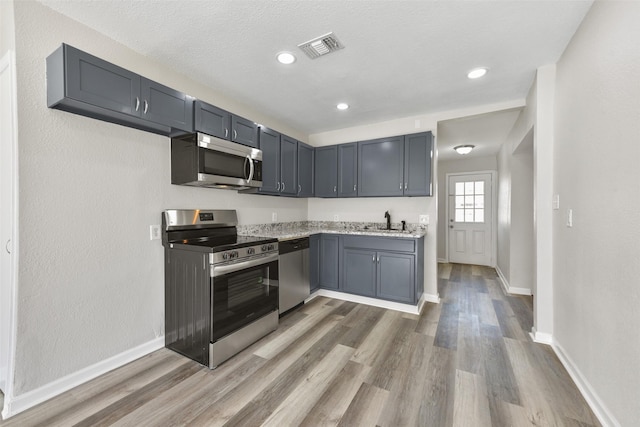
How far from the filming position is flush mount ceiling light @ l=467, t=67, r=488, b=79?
2420mm

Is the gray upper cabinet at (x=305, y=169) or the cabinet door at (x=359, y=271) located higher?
the gray upper cabinet at (x=305, y=169)

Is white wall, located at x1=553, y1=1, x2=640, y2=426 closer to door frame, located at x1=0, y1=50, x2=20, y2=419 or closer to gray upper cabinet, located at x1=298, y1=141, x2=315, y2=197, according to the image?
gray upper cabinet, located at x1=298, y1=141, x2=315, y2=197

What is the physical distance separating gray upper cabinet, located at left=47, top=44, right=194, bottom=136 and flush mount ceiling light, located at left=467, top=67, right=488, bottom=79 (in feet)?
8.64

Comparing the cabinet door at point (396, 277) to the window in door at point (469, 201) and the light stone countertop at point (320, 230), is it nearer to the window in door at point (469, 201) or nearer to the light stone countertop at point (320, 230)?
the light stone countertop at point (320, 230)

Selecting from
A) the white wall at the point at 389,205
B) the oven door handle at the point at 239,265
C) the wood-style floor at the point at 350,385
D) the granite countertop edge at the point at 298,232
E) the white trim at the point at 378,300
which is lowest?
the wood-style floor at the point at 350,385

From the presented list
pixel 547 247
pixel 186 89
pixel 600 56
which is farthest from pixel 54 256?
pixel 547 247

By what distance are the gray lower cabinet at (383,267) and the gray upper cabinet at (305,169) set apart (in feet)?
3.25

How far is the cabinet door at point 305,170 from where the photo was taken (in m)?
3.87

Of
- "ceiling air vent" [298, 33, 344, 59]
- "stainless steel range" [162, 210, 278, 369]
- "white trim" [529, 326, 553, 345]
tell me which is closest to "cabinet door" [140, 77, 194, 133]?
"stainless steel range" [162, 210, 278, 369]

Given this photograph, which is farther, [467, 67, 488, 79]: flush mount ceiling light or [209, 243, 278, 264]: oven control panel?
[467, 67, 488, 79]: flush mount ceiling light

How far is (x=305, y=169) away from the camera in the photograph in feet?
13.1

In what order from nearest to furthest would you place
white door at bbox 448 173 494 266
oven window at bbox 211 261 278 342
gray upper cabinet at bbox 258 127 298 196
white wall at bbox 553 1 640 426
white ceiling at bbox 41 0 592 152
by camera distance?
white wall at bbox 553 1 640 426
white ceiling at bbox 41 0 592 152
oven window at bbox 211 261 278 342
gray upper cabinet at bbox 258 127 298 196
white door at bbox 448 173 494 266

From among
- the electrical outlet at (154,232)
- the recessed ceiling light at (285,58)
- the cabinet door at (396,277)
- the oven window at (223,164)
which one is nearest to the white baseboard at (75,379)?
the electrical outlet at (154,232)

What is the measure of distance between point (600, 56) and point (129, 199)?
11.3 feet
